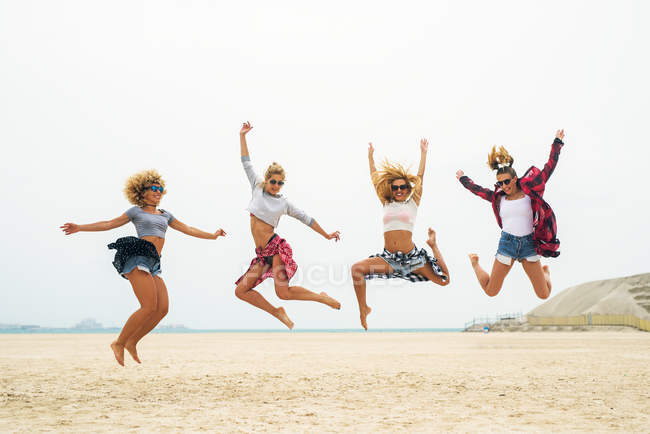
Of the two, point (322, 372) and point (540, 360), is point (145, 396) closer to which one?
point (322, 372)

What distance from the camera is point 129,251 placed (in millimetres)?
9188

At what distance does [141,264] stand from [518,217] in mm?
6150

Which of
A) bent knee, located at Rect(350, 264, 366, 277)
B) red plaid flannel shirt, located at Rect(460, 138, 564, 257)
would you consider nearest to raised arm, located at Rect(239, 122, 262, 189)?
bent knee, located at Rect(350, 264, 366, 277)

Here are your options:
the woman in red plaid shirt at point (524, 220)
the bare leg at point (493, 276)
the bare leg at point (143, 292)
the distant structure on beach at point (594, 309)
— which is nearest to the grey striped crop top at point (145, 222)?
the bare leg at point (143, 292)

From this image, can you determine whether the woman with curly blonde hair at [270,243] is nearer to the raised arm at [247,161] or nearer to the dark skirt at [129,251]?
the raised arm at [247,161]

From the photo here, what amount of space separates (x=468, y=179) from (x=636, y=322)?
74337 mm

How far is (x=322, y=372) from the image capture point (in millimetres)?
24797

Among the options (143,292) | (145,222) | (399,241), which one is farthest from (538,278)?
(145,222)

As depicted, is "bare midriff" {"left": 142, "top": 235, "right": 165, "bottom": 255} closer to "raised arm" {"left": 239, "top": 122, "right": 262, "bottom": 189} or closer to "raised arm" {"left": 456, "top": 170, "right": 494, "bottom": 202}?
"raised arm" {"left": 239, "top": 122, "right": 262, "bottom": 189}

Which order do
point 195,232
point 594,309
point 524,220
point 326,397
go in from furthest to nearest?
point 594,309, point 326,397, point 195,232, point 524,220

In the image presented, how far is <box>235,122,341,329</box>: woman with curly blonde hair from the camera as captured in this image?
911 centimetres

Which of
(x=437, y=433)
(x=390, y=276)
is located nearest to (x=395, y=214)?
(x=390, y=276)

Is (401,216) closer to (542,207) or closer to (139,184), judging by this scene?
(542,207)

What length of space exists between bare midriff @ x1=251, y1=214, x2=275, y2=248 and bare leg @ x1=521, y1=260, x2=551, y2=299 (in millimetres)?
4205
